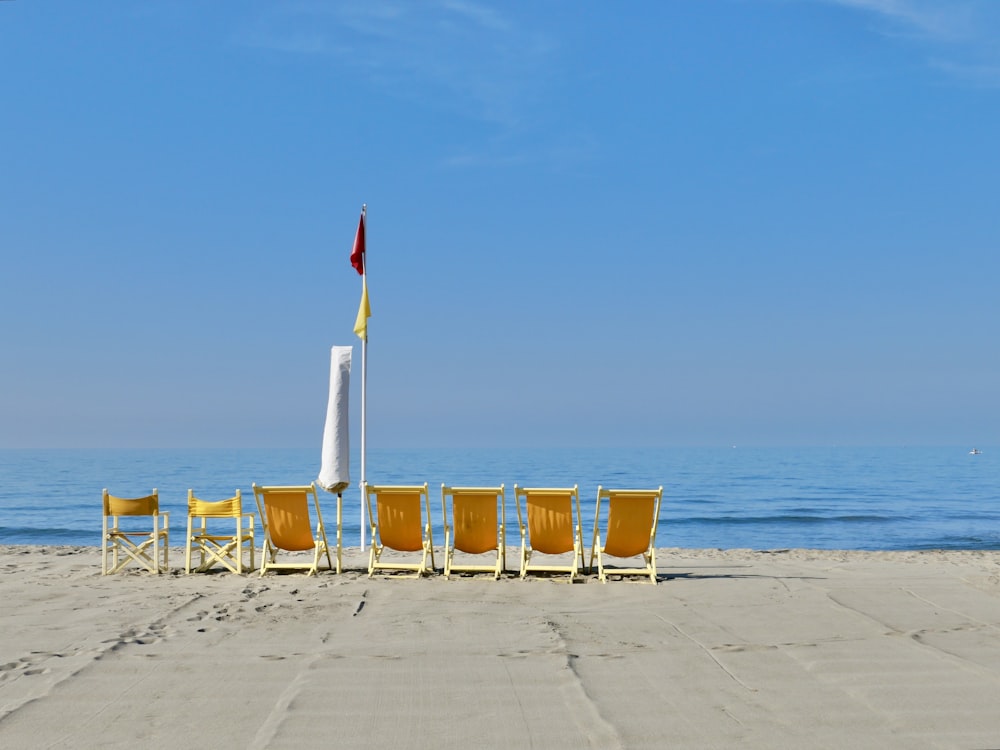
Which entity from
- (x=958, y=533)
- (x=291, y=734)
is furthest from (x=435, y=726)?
(x=958, y=533)

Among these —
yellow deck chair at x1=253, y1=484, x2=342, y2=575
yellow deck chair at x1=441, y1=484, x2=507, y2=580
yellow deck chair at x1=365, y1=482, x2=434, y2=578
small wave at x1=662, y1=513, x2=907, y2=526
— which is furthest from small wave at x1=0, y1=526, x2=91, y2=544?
small wave at x1=662, y1=513, x2=907, y2=526

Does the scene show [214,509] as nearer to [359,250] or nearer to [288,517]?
[288,517]

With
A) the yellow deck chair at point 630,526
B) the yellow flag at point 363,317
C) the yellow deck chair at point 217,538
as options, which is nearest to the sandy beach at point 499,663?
the yellow deck chair at point 630,526

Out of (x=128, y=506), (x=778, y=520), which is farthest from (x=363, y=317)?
(x=778, y=520)

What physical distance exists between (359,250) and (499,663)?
21.3ft

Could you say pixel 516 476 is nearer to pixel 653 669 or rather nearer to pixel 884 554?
pixel 884 554

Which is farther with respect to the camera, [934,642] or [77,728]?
[934,642]

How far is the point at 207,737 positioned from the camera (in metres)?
3.74

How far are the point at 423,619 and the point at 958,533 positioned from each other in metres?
15.8

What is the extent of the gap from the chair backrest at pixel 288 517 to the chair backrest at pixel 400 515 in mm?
656

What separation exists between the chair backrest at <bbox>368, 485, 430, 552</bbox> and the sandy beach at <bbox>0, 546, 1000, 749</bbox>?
0.58 m

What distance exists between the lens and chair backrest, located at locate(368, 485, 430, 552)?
337 inches

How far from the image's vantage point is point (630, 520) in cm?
837

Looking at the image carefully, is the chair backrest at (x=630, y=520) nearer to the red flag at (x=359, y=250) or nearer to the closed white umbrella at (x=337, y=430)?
the closed white umbrella at (x=337, y=430)
